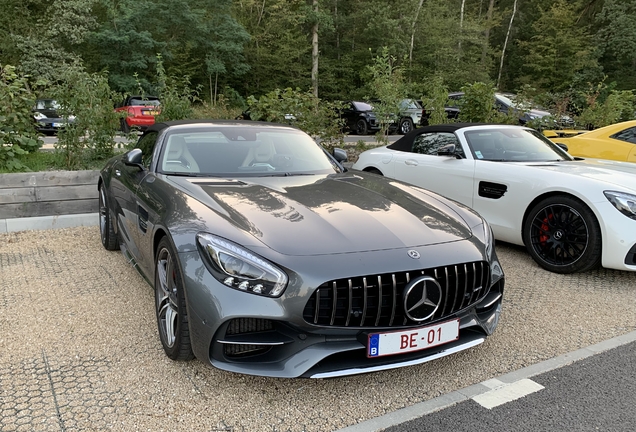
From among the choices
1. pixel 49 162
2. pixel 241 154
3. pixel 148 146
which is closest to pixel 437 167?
pixel 241 154

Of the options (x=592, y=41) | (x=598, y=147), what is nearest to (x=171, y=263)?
(x=598, y=147)

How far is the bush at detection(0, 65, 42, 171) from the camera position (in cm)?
591

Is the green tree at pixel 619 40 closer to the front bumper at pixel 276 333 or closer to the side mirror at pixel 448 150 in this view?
the side mirror at pixel 448 150

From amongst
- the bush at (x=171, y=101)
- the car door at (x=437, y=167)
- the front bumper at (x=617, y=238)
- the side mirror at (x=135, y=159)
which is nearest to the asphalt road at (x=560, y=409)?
the front bumper at (x=617, y=238)

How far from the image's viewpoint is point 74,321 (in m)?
3.22

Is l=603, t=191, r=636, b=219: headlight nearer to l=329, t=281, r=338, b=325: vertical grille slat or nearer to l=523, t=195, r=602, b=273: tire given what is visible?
l=523, t=195, r=602, b=273: tire

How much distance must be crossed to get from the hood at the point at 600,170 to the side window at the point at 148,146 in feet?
12.0

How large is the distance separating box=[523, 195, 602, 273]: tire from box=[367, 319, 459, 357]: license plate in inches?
94.5

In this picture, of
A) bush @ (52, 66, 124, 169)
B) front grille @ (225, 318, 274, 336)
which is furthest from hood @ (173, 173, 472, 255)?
bush @ (52, 66, 124, 169)

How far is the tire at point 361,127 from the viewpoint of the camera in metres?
18.6

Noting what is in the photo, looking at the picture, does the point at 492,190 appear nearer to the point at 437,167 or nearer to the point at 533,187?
the point at 533,187

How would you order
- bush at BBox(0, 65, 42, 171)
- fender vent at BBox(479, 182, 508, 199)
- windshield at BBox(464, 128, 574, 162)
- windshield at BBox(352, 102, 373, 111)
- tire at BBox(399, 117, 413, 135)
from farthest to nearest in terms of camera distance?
windshield at BBox(352, 102, 373, 111) < tire at BBox(399, 117, 413, 135) < bush at BBox(0, 65, 42, 171) < windshield at BBox(464, 128, 574, 162) < fender vent at BBox(479, 182, 508, 199)

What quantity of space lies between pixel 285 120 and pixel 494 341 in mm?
5335

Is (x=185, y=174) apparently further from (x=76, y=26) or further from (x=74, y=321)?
(x=76, y=26)
